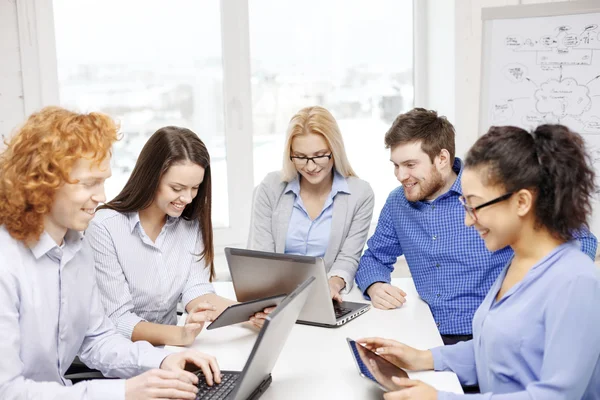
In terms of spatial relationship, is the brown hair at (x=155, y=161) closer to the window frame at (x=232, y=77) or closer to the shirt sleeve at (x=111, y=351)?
the shirt sleeve at (x=111, y=351)

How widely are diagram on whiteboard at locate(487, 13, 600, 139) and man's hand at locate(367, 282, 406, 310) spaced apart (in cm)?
157

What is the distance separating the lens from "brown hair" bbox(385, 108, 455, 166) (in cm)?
217

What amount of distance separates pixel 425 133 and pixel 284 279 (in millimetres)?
745

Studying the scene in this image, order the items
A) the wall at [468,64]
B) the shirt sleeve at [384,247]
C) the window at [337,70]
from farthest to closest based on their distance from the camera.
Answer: the window at [337,70], the wall at [468,64], the shirt sleeve at [384,247]

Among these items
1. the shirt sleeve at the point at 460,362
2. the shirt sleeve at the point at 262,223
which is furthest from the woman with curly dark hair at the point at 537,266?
the shirt sleeve at the point at 262,223

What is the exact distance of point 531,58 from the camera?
10.6 ft

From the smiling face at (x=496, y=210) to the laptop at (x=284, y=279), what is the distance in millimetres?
479

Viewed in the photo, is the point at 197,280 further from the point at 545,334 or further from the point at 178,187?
the point at 545,334

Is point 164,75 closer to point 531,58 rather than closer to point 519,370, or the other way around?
point 531,58

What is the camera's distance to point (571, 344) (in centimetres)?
124

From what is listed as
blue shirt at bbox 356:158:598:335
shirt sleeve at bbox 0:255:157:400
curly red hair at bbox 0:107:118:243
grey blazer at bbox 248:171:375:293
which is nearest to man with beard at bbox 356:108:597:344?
blue shirt at bbox 356:158:598:335

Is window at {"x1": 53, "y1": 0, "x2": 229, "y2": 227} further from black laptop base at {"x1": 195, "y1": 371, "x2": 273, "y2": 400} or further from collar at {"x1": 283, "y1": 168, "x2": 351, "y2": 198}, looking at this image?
black laptop base at {"x1": 195, "y1": 371, "x2": 273, "y2": 400}

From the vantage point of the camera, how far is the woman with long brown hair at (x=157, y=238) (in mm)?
1942

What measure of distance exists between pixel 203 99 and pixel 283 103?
0.44m
